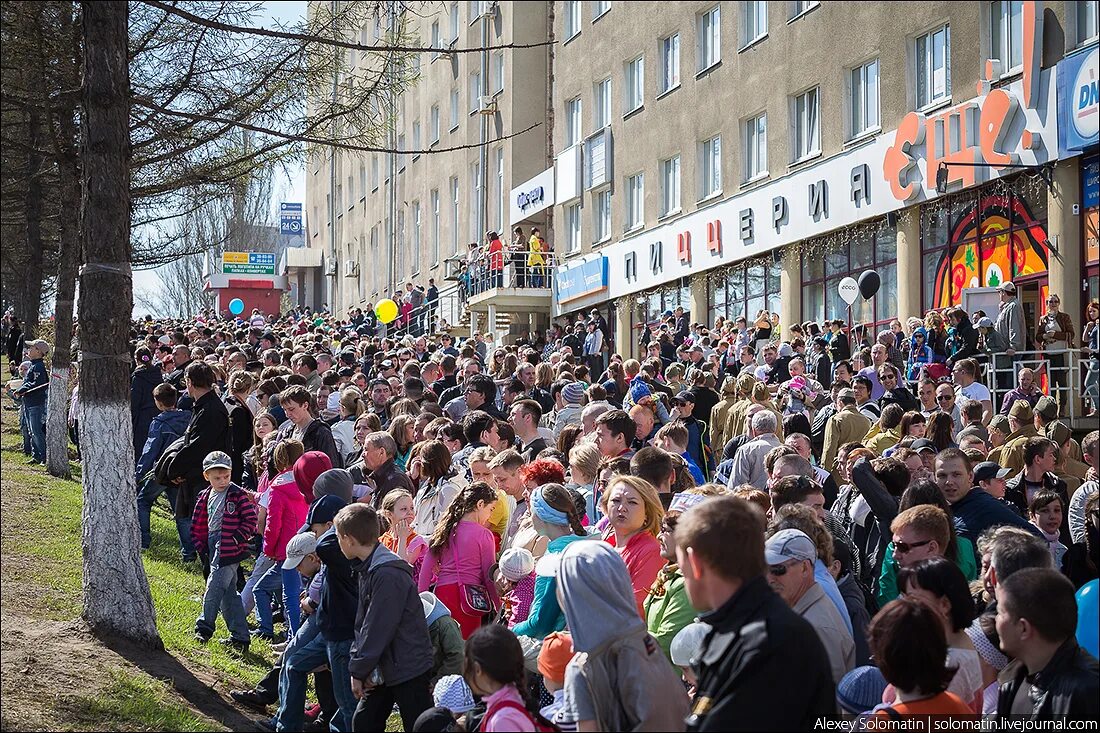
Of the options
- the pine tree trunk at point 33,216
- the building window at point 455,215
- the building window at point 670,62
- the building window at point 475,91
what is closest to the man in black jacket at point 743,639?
the pine tree trunk at point 33,216

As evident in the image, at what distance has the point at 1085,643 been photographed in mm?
4613

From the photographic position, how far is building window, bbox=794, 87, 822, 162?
28.1 m

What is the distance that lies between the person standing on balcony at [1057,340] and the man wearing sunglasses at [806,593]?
1366cm

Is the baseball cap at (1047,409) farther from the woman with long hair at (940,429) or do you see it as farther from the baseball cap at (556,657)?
the baseball cap at (556,657)

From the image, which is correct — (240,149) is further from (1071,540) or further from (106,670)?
(1071,540)

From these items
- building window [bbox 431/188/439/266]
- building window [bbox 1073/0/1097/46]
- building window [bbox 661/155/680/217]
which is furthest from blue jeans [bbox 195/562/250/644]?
building window [bbox 431/188/439/266]

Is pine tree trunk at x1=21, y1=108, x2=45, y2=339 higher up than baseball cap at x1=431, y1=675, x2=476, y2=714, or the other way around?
pine tree trunk at x1=21, y1=108, x2=45, y2=339

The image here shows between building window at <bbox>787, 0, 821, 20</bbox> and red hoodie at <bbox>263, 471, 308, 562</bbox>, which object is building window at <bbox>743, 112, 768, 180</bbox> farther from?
red hoodie at <bbox>263, 471, 308, 562</bbox>

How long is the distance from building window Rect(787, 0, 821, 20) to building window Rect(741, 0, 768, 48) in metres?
1.01

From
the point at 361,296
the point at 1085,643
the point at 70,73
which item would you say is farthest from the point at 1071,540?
the point at 361,296

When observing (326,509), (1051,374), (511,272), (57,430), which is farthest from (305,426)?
(511,272)

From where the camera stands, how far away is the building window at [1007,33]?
2158 centimetres

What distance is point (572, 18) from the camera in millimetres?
41281

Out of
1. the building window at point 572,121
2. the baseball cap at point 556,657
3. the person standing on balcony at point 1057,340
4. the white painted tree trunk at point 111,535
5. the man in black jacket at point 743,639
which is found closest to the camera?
the man in black jacket at point 743,639
